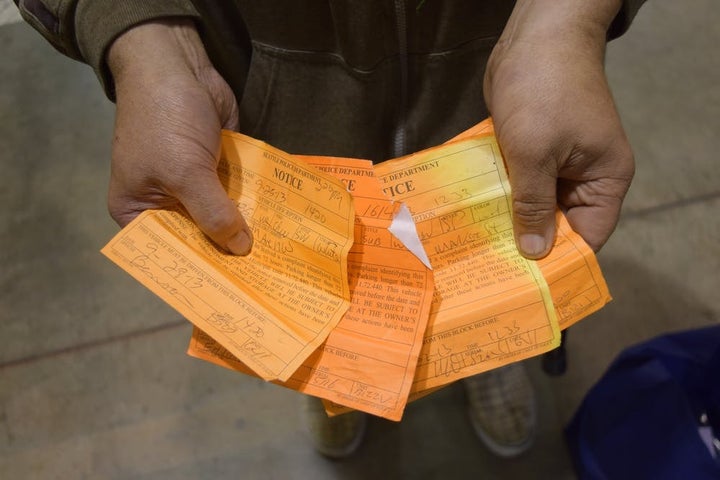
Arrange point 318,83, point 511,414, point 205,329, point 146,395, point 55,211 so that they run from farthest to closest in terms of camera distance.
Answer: point 55,211 < point 146,395 < point 511,414 < point 318,83 < point 205,329

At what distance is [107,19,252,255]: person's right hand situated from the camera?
0.48 metres

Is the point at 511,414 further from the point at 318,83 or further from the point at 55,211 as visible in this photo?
the point at 55,211

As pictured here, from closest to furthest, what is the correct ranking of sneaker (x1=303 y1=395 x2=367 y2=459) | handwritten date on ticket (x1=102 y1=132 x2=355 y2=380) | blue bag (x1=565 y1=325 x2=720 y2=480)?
handwritten date on ticket (x1=102 y1=132 x2=355 y2=380)
blue bag (x1=565 y1=325 x2=720 y2=480)
sneaker (x1=303 y1=395 x2=367 y2=459)

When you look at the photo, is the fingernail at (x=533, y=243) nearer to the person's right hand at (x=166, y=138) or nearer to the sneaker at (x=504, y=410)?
the person's right hand at (x=166, y=138)

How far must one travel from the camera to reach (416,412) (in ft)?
3.35

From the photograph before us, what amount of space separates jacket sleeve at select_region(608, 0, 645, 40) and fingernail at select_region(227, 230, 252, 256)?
42 centimetres

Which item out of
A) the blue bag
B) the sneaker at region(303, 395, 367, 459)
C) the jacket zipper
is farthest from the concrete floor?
the jacket zipper

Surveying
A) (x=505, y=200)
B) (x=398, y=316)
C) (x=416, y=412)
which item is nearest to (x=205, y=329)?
(x=398, y=316)

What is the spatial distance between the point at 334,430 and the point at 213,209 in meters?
A: 0.60

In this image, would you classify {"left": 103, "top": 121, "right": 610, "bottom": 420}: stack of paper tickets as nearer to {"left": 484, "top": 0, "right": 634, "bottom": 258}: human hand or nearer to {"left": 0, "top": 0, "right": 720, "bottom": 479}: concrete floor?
{"left": 484, "top": 0, "right": 634, "bottom": 258}: human hand

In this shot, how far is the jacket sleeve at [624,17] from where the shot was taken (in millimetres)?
531

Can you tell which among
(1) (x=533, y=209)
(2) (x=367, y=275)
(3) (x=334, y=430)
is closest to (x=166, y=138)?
(2) (x=367, y=275)

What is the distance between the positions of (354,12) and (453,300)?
0.29m

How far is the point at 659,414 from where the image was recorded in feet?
2.42
